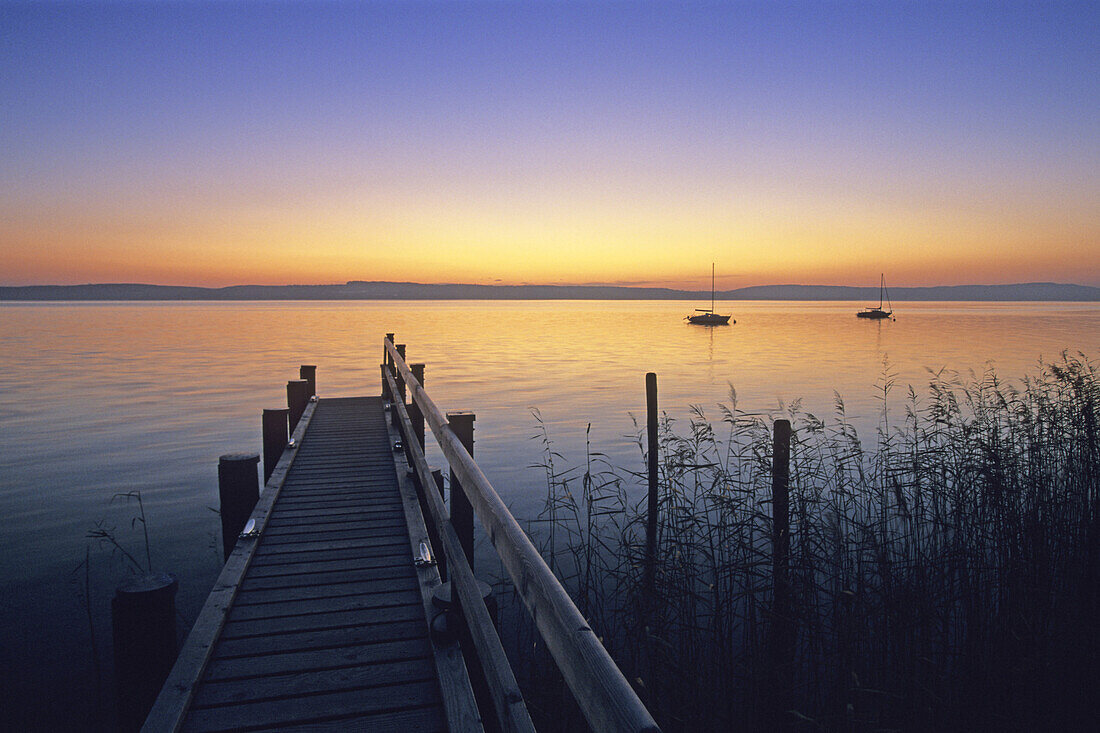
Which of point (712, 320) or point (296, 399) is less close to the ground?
point (712, 320)

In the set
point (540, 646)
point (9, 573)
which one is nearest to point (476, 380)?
point (9, 573)

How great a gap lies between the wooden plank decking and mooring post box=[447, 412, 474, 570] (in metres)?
0.51

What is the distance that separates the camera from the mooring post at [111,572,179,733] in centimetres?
369

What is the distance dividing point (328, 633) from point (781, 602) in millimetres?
3913

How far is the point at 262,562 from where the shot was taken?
18.4ft

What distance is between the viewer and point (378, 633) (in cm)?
442

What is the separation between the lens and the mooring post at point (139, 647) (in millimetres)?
3688

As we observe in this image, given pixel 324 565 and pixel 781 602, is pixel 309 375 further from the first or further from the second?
pixel 781 602

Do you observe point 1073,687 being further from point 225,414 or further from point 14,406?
point 14,406

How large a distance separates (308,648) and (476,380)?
26.0 meters

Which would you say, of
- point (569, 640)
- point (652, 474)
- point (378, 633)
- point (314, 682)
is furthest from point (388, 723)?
point (652, 474)

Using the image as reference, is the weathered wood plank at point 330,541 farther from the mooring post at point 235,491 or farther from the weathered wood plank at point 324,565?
the mooring post at point 235,491

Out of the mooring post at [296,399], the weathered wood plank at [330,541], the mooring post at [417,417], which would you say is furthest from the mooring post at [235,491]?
the mooring post at [296,399]

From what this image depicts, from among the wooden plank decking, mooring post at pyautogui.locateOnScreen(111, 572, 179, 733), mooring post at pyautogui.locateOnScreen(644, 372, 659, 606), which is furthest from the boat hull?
mooring post at pyautogui.locateOnScreen(111, 572, 179, 733)
